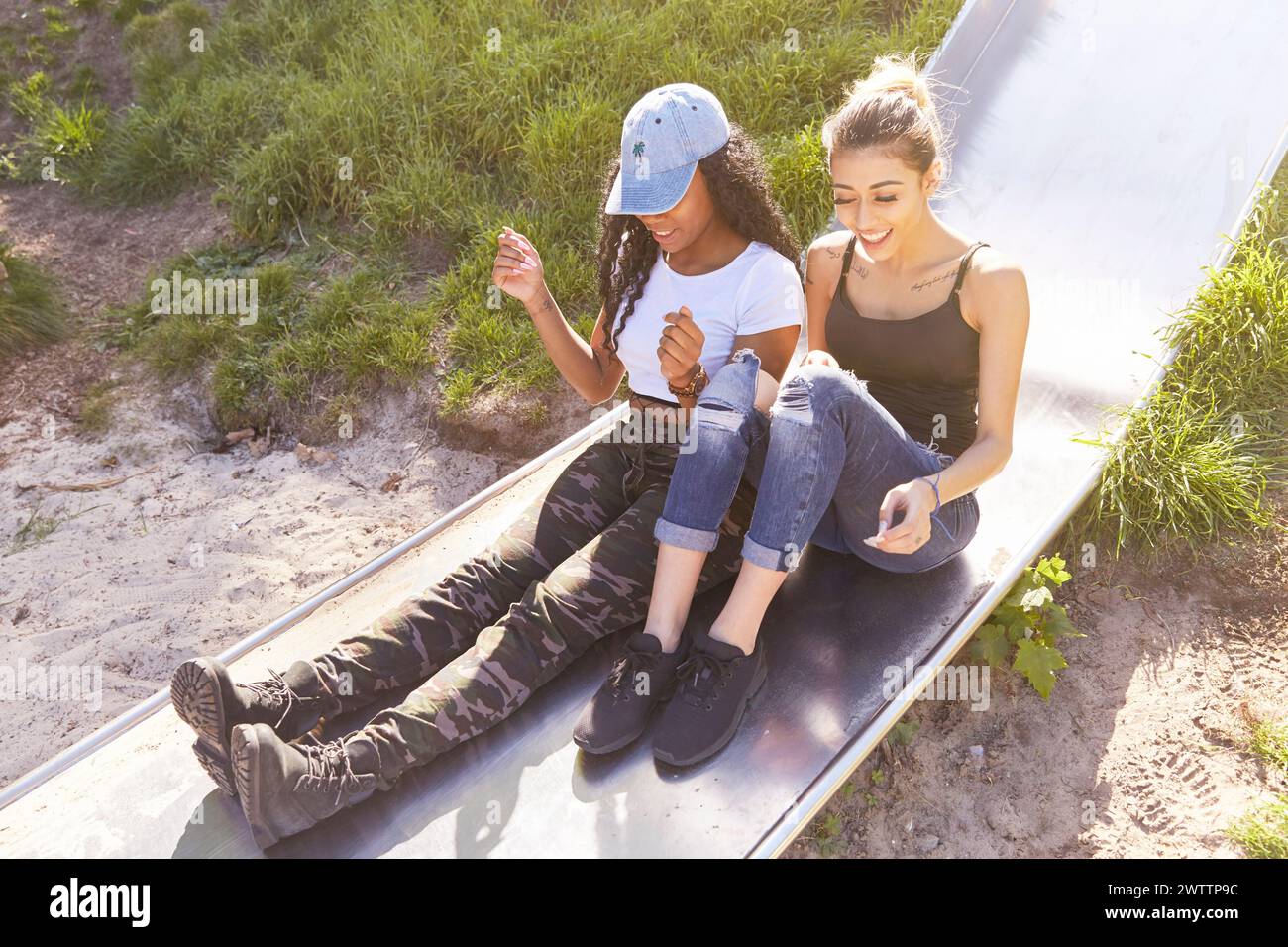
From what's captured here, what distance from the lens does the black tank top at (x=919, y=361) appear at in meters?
2.41

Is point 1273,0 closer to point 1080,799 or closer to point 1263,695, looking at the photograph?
point 1263,695

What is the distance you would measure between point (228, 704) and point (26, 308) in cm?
342

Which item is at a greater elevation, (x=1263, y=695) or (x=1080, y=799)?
(x=1263, y=695)

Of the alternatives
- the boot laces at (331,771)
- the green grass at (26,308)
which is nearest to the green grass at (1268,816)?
the boot laces at (331,771)

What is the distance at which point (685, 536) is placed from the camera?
2234 mm

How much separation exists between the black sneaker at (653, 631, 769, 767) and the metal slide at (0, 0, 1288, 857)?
0.18 feet

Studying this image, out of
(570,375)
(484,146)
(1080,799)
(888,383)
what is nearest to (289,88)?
(484,146)

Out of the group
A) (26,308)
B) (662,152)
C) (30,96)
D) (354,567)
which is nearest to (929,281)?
(662,152)

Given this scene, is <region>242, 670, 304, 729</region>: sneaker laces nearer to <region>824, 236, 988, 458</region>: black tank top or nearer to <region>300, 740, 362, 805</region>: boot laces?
<region>300, 740, 362, 805</region>: boot laces

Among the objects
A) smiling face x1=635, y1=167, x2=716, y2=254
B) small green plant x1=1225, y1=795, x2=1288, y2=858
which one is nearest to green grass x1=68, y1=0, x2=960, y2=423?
smiling face x1=635, y1=167, x2=716, y2=254

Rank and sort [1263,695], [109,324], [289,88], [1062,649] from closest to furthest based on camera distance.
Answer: [1263,695]
[1062,649]
[109,324]
[289,88]

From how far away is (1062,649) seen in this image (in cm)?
292

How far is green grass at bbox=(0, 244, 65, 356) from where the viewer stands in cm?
462

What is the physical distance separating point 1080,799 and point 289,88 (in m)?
4.91
